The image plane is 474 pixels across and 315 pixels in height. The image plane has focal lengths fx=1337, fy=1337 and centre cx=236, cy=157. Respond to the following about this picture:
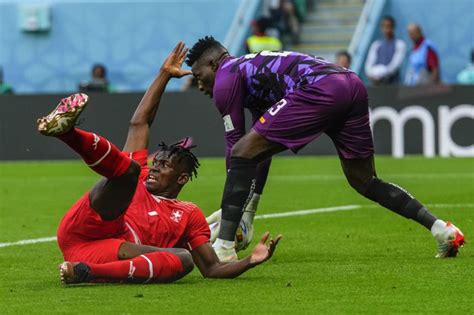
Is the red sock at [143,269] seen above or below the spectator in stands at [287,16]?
above

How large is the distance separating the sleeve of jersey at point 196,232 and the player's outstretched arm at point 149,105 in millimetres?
882

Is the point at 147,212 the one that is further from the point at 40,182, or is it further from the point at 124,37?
the point at 124,37

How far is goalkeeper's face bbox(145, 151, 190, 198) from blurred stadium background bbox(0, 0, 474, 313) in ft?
2.10

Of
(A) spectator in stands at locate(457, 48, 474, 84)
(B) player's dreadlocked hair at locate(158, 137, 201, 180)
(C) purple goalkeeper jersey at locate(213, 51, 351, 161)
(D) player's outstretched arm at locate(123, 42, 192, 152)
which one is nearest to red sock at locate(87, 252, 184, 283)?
(B) player's dreadlocked hair at locate(158, 137, 201, 180)

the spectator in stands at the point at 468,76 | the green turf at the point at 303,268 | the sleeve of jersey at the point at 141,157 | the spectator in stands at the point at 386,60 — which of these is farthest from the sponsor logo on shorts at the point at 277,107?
the spectator in stands at the point at 468,76

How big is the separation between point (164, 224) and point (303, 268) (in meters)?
1.17

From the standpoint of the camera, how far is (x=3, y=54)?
35.4 m

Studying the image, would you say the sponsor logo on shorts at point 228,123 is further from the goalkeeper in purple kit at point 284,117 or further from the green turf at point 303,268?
the green turf at point 303,268

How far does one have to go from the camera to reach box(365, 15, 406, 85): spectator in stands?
2653cm

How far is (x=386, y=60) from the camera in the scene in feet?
88.0

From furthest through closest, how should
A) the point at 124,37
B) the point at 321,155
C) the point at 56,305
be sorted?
the point at 124,37
the point at 321,155
the point at 56,305

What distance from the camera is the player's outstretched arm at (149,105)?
32.2 feet

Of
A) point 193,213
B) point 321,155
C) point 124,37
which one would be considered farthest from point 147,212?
point 124,37

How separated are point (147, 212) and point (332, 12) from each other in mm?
23666
